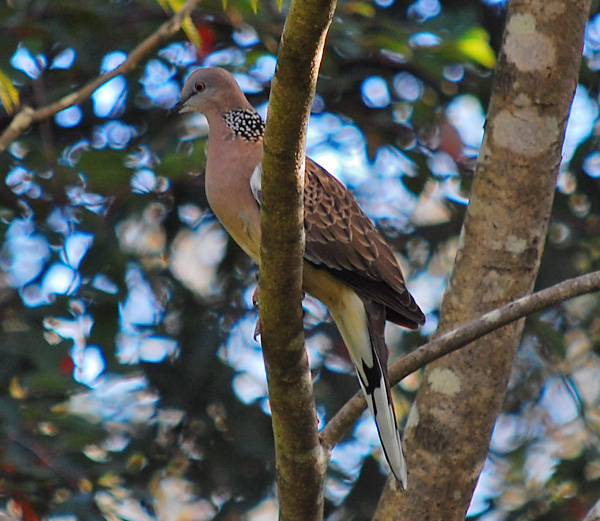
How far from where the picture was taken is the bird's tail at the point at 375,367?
297 cm

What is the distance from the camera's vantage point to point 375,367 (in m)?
3.18

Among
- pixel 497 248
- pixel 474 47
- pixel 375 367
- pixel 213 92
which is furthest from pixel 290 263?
pixel 474 47

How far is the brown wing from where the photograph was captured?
3.38 m

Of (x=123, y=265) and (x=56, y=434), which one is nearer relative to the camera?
(x=56, y=434)

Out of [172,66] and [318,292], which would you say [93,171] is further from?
[318,292]

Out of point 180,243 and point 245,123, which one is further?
point 180,243

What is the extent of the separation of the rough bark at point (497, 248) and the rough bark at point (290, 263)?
77 centimetres

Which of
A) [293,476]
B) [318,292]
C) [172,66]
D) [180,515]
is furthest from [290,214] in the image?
[180,515]

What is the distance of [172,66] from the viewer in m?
4.47

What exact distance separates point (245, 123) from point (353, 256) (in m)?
0.73

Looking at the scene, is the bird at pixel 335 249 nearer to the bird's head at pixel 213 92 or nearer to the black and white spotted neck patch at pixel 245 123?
the black and white spotted neck patch at pixel 245 123

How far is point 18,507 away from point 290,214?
6.92 ft

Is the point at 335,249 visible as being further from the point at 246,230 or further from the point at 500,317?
the point at 500,317

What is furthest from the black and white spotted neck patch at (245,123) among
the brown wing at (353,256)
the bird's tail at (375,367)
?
the bird's tail at (375,367)
